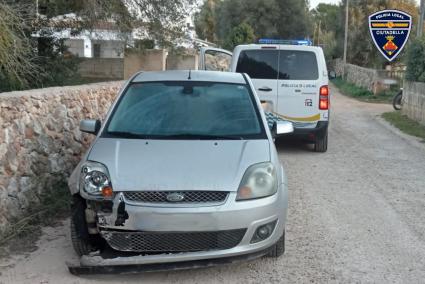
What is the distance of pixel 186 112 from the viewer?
221 inches

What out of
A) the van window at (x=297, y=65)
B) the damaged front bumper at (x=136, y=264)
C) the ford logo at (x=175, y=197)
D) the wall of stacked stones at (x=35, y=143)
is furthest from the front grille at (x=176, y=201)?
the van window at (x=297, y=65)

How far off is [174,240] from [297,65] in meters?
6.78

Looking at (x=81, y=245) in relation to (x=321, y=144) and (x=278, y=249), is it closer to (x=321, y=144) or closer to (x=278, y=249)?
(x=278, y=249)

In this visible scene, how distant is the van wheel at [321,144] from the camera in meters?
10.7

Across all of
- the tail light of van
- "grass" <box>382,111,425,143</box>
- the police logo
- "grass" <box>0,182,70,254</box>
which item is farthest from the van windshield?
the police logo

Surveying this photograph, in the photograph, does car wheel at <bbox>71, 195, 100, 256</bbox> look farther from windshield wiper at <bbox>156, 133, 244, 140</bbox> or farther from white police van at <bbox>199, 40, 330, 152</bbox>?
white police van at <bbox>199, 40, 330, 152</bbox>

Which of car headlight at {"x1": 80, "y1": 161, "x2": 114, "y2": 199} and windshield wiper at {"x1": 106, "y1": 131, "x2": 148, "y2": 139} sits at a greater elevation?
windshield wiper at {"x1": 106, "y1": 131, "x2": 148, "y2": 139}

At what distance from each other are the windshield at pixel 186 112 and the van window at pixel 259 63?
15.4 feet

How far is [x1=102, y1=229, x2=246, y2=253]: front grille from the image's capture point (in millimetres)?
4395

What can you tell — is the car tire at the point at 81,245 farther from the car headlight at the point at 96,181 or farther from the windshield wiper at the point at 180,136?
the windshield wiper at the point at 180,136

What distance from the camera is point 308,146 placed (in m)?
11.7

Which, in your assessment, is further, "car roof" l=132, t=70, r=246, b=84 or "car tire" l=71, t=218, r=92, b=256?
"car roof" l=132, t=70, r=246, b=84

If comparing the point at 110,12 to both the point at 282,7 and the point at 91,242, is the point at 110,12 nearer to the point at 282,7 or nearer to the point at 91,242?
the point at 91,242

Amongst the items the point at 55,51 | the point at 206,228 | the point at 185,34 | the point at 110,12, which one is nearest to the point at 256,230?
the point at 206,228
